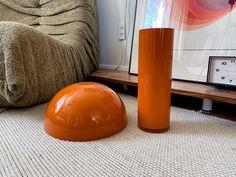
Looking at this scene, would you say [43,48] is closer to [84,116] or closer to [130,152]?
[84,116]

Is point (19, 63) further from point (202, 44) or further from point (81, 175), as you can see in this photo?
point (202, 44)

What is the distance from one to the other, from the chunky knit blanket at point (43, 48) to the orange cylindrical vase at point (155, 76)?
429 millimetres

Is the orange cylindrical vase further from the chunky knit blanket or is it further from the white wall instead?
the white wall

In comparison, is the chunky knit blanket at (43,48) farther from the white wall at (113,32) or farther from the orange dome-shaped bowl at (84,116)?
the orange dome-shaped bowl at (84,116)

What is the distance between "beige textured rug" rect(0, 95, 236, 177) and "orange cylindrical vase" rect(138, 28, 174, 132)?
48 mm

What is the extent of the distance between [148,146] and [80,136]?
183mm

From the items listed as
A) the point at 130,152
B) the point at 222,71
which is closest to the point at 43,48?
the point at 130,152

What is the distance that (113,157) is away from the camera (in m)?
0.50

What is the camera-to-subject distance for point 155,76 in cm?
61

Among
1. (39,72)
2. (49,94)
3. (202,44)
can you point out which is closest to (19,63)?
(39,72)

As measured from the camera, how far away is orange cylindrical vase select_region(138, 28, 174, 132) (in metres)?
0.59

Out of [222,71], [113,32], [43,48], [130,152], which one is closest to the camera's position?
[130,152]

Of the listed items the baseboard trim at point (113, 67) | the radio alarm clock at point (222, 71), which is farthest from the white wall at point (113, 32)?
the radio alarm clock at point (222, 71)

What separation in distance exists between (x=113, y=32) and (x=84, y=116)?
1.02m
